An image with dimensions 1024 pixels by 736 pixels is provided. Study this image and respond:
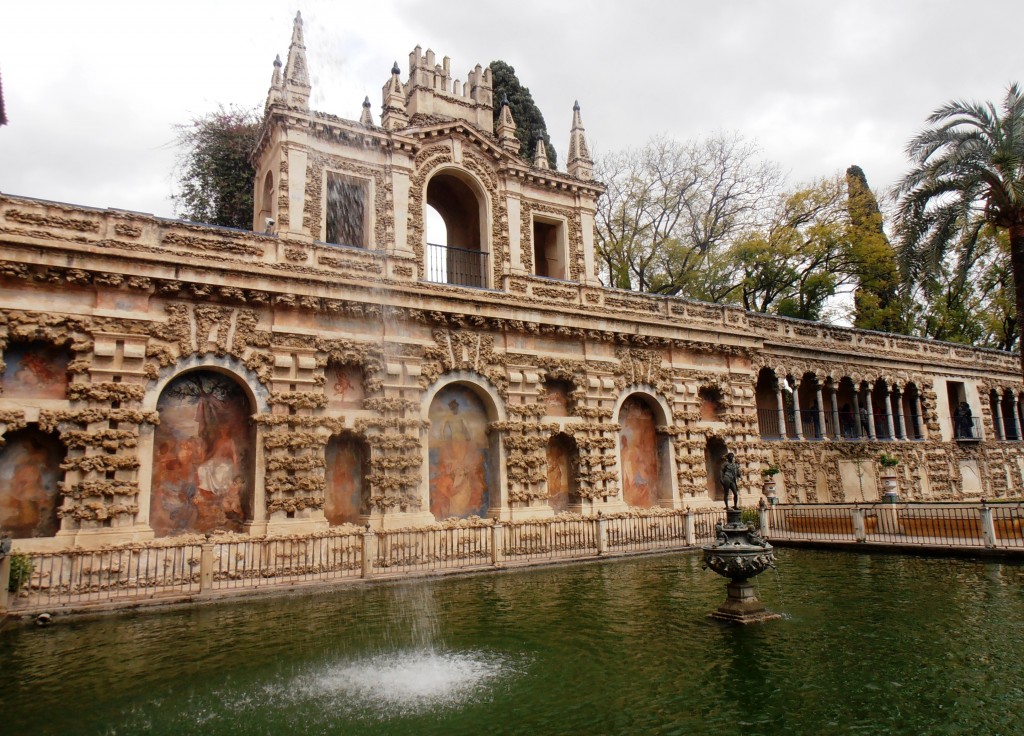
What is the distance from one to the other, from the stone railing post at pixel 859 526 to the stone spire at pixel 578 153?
552 inches

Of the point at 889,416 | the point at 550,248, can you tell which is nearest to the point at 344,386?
the point at 550,248

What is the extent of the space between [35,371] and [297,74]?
10699 mm

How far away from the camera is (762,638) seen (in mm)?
9398

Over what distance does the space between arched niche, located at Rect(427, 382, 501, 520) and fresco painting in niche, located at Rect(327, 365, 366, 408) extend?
219cm

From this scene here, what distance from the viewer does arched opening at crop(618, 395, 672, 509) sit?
939 inches

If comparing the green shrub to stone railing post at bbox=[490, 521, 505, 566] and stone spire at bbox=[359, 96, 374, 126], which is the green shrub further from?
stone spire at bbox=[359, 96, 374, 126]

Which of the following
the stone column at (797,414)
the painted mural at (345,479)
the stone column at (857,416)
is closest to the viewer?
the painted mural at (345,479)

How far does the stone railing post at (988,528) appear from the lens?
15547 mm

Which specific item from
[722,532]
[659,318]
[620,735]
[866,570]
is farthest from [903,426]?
[620,735]

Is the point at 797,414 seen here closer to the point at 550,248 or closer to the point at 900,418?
the point at 900,418


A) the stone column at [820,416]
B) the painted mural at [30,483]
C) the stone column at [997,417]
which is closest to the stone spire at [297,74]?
the painted mural at [30,483]

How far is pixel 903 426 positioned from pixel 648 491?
52.7 ft

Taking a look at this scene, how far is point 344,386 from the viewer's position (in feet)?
61.8

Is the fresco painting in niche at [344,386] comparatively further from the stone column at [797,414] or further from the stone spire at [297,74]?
the stone column at [797,414]
